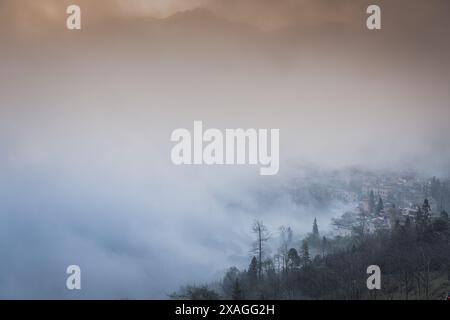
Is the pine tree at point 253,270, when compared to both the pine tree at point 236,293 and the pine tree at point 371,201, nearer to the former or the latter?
the pine tree at point 236,293

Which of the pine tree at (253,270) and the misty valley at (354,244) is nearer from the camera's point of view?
the misty valley at (354,244)

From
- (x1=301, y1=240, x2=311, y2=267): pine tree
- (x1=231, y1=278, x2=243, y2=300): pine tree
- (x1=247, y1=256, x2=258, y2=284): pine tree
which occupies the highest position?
(x1=301, y1=240, x2=311, y2=267): pine tree

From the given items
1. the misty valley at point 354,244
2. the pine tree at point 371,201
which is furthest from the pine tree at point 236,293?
the pine tree at point 371,201

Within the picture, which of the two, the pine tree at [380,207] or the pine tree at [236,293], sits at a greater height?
the pine tree at [380,207]

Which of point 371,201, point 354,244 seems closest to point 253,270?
point 354,244

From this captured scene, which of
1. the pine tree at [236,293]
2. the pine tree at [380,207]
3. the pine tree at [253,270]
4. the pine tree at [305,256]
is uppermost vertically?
the pine tree at [380,207]

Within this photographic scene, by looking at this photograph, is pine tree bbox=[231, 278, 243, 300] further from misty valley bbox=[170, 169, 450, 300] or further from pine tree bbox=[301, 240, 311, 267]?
pine tree bbox=[301, 240, 311, 267]

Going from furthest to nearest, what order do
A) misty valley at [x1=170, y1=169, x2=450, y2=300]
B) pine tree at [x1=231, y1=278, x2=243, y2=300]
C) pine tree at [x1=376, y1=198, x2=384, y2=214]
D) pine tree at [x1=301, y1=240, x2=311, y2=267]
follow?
1. pine tree at [x1=376, y1=198, x2=384, y2=214]
2. pine tree at [x1=301, y1=240, x2=311, y2=267]
3. misty valley at [x1=170, y1=169, x2=450, y2=300]
4. pine tree at [x1=231, y1=278, x2=243, y2=300]

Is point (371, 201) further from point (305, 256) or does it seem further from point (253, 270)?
point (253, 270)

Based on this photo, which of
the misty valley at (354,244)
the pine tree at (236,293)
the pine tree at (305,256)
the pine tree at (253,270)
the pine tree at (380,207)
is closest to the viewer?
the pine tree at (236,293)

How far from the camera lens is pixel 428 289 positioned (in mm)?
8578

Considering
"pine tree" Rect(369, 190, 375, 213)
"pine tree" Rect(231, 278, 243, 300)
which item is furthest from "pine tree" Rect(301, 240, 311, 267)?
"pine tree" Rect(231, 278, 243, 300)
